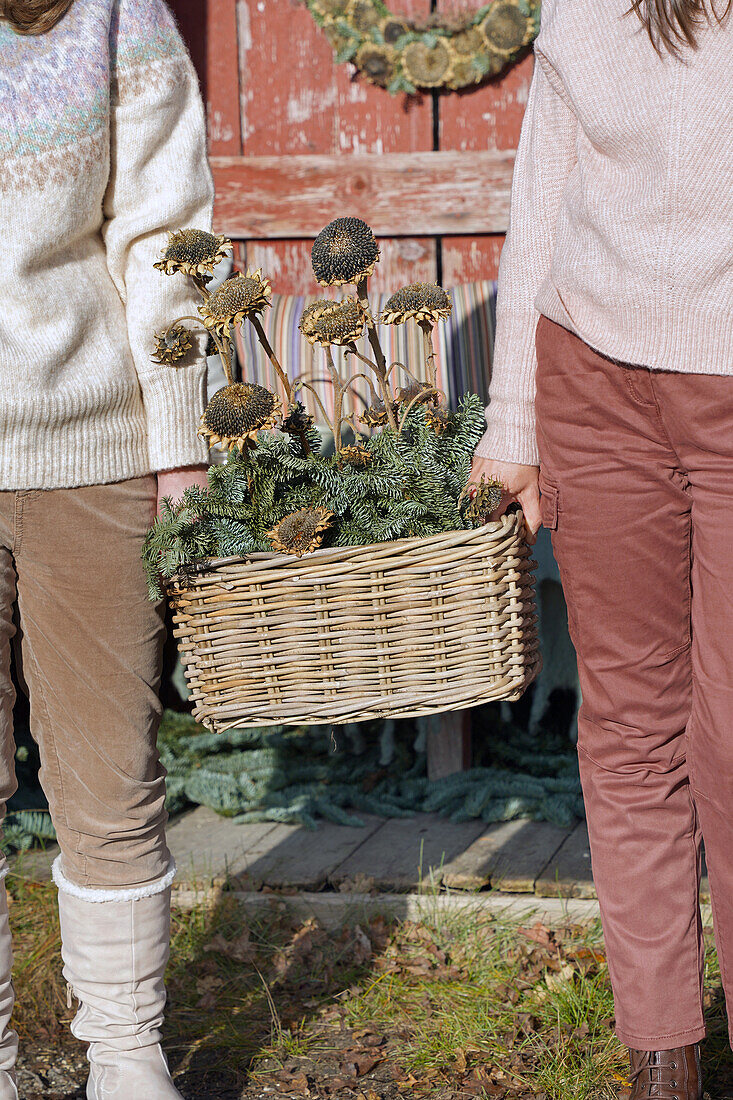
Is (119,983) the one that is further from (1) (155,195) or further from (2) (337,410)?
(1) (155,195)

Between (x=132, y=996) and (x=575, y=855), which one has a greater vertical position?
(x=132, y=996)

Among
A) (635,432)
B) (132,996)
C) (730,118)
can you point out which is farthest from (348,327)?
(132,996)

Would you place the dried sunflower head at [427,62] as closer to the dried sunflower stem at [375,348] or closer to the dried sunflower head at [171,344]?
the dried sunflower stem at [375,348]

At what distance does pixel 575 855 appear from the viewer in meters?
2.56

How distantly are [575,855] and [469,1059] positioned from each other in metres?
0.73

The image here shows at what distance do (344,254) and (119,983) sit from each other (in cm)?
110

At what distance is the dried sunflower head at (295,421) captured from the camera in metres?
1.68

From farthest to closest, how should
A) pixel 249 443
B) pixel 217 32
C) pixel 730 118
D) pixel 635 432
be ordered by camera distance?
pixel 217 32 < pixel 249 443 < pixel 635 432 < pixel 730 118

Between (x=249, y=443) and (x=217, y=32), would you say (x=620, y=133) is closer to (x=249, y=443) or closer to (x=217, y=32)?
(x=249, y=443)

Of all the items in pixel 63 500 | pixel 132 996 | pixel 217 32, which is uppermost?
pixel 217 32

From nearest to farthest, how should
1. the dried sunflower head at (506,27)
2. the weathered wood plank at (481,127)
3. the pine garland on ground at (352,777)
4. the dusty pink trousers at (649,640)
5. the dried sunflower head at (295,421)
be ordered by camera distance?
the dusty pink trousers at (649,640) → the dried sunflower head at (295,421) → the pine garland on ground at (352,777) → the dried sunflower head at (506,27) → the weathered wood plank at (481,127)

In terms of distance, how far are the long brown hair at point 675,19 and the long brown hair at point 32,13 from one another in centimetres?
73

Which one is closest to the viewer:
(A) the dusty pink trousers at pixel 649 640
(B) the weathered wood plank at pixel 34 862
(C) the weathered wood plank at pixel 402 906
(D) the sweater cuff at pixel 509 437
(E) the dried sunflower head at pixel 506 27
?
(A) the dusty pink trousers at pixel 649 640

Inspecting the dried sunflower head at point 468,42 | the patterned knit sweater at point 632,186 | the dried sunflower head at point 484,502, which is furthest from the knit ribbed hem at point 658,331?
the dried sunflower head at point 468,42
